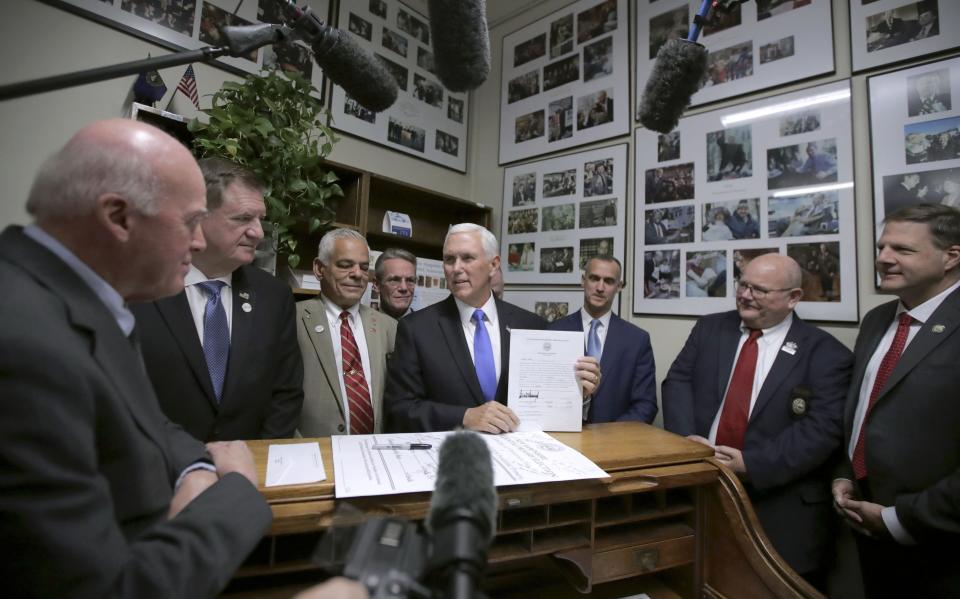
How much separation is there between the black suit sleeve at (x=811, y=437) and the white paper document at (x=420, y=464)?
4.47 ft

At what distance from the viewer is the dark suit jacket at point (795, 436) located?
1.89 m

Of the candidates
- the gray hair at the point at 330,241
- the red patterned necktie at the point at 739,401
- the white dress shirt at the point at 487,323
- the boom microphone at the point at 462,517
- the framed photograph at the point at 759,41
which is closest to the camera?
the boom microphone at the point at 462,517

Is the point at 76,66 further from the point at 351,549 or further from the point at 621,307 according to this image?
the point at 621,307

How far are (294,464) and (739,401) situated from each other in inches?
80.0

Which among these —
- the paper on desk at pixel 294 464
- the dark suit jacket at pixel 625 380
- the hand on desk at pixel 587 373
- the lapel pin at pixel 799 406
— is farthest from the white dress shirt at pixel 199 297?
the lapel pin at pixel 799 406

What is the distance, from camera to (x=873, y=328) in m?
1.95

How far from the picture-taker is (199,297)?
1.53 meters

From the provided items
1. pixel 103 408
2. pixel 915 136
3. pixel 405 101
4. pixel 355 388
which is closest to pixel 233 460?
pixel 103 408

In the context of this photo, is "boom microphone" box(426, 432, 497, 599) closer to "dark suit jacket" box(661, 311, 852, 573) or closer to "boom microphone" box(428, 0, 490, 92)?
"boom microphone" box(428, 0, 490, 92)

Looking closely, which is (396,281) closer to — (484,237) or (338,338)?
(338,338)

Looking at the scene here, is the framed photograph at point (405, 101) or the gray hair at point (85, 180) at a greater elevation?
the framed photograph at point (405, 101)

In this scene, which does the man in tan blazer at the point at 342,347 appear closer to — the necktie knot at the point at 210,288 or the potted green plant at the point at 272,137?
the potted green plant at the point at 272,137

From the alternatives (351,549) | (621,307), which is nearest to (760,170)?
(621,307)

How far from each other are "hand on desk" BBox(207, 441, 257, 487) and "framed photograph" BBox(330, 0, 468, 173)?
3.11m
